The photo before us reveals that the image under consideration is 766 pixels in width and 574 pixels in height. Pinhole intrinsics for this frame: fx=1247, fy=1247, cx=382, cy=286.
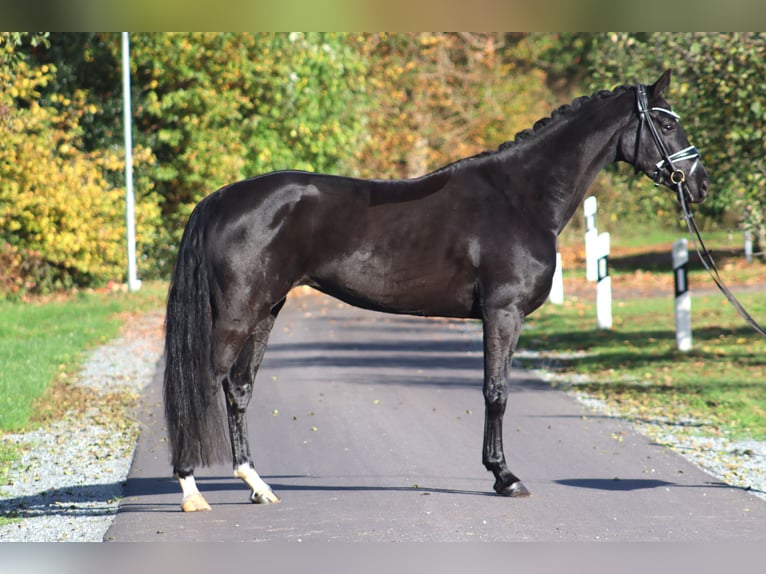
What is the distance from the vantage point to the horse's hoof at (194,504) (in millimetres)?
7746

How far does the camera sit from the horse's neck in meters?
8.19

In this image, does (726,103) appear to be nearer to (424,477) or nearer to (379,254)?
(424,477)

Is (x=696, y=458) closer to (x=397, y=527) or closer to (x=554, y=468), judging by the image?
(x=554, y=468)

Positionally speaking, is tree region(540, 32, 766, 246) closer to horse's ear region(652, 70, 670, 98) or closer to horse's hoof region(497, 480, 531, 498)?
horse's ear region(652, 70, 670, 98)

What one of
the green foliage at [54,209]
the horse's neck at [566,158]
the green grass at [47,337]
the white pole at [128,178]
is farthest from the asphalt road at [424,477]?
the white pole at [128,178]

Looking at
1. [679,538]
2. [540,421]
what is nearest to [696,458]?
[540,421]

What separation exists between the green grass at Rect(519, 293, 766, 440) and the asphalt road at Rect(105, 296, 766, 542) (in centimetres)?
82

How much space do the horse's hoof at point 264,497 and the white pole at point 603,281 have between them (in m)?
10.4

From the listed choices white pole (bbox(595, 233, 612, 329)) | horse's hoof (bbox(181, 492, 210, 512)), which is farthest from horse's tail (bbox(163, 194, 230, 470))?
white pole (bbox(595, 233, 612, 329))

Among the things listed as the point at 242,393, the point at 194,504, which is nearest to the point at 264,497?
the point at 194,504

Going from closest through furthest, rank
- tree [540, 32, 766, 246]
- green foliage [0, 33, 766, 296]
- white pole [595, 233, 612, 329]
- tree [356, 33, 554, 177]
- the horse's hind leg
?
the horse's hind leg
tree [540, 32, 766, 246]
white pole [595, 233, 612, 329]
green foliage [0, 33, 766, 296]
tree [356, 33, 554, 177]

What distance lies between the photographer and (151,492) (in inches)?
330
